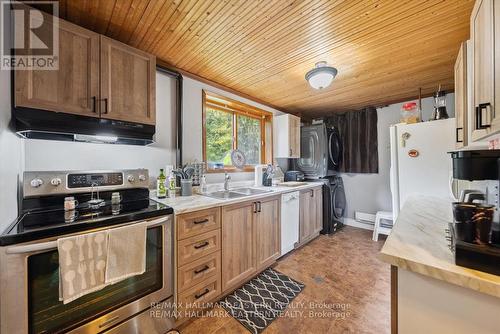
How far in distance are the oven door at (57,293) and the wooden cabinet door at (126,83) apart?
87cm

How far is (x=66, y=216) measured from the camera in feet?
3.60

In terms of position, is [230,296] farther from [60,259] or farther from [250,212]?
[60,259]

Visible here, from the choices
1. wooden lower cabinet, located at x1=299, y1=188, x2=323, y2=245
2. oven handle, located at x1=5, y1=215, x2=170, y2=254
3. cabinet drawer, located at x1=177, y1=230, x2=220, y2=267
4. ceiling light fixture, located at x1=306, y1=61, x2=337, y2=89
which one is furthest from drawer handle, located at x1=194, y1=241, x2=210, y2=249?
ceiling light fixture, located at x1=306, y1=61, x2=337, y2=89

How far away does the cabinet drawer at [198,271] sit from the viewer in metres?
1.40

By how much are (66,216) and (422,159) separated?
307 cm

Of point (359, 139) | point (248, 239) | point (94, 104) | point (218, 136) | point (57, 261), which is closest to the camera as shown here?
point (57, 261)

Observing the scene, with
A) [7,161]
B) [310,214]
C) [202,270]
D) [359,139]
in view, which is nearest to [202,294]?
[202,270]

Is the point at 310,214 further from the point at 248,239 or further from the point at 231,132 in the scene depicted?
the point at 231,132

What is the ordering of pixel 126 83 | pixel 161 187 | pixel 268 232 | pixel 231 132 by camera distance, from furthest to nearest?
pixel 231 132
pixel 268 232
pixel 161 187
pixel 126 83

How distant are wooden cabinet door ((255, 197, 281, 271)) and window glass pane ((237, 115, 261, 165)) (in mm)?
1082

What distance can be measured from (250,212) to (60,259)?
4.49ft

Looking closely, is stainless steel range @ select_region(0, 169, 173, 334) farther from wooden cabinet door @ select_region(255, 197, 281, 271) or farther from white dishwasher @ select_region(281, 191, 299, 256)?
white dishwasher @ select_region(281, 191, 299, 256)

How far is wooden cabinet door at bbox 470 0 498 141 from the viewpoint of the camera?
80 centimetres

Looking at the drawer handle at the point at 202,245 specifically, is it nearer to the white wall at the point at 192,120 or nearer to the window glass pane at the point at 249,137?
the white wall at the point at 192,120
